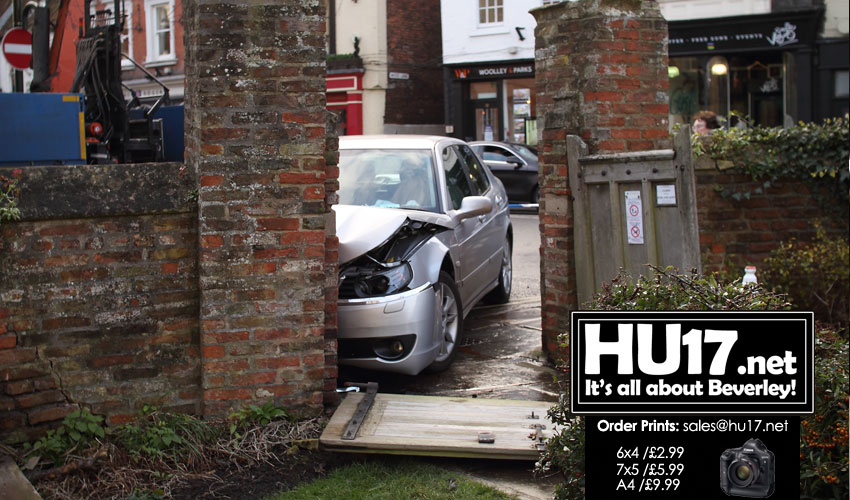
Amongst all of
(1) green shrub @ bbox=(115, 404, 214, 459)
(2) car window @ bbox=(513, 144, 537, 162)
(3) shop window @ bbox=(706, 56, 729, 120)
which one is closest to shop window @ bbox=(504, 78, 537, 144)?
(3) shop window @ bbox=(706, 56, 729, 120)

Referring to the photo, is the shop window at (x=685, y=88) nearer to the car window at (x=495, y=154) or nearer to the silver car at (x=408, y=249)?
the car window at (x=495, y=154)

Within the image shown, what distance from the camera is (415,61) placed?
93.6 feet

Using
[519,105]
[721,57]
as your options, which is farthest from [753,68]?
[519,105]

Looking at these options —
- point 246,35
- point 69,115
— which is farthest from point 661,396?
point 69,115

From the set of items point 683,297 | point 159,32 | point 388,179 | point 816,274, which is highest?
point 159,32

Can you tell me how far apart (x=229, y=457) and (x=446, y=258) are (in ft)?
8.17

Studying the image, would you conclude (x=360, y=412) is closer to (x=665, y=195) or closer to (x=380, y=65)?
(x=665, y=195)

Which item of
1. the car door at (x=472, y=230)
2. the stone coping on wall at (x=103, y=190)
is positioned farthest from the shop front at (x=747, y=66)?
the stone coping on wall at (x=103, y=190)

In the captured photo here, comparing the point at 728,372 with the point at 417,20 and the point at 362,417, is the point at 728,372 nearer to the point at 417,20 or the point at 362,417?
the point at 362,417

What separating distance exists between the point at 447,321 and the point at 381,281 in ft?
2.67

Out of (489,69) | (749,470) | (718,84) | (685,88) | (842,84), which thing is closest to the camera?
(749,470)

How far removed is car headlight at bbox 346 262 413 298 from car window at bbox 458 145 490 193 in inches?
82.7

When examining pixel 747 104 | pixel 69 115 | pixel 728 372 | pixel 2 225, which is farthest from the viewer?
pixel 747 104

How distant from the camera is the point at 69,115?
10695 millimetres
